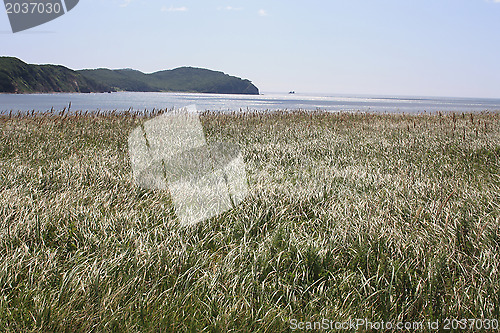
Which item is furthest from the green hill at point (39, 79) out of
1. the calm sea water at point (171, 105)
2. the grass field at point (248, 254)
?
the grass field at point (248, 254)

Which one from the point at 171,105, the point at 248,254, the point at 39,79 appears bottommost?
the point at 248,254

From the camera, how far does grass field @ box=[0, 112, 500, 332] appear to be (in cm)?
255

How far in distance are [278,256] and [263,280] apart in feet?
1.08

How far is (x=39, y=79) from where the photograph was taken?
13500 cm

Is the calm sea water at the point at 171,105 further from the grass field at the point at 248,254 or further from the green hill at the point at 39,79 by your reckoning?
the green hill at the point at 39,79

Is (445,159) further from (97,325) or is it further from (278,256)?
(97,325)

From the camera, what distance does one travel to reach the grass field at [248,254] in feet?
8.38

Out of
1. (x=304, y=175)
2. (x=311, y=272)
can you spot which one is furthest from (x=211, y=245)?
(x=304, y=175)

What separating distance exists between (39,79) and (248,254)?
517 ft

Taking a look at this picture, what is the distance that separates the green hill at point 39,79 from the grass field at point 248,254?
14081 centimetres

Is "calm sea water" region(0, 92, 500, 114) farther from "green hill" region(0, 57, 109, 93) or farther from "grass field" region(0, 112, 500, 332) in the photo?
"green hill" region(0, 57, 109, 93)

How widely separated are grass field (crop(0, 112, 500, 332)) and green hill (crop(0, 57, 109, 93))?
141 m

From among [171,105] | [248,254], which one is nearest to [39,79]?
[171,105]

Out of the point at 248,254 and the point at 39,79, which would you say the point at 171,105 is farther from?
the point at 39,79
